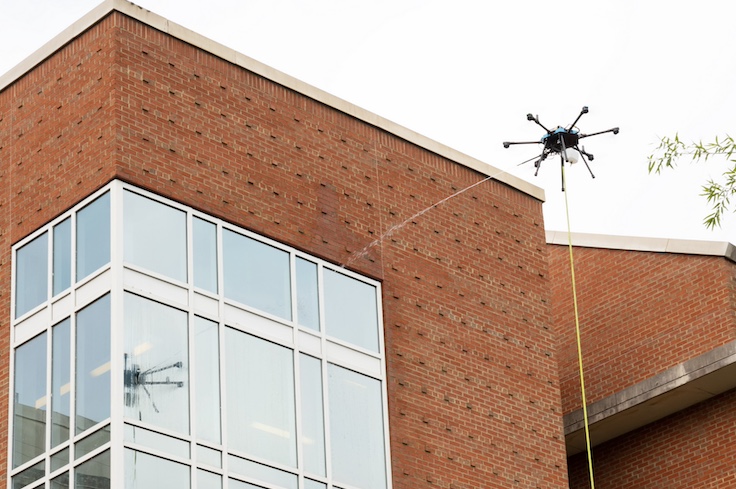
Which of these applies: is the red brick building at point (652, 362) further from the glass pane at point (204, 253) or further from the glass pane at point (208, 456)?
the glass pane at point (208, 456)

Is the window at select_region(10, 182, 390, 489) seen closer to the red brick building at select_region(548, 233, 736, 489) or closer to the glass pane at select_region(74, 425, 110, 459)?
the glass pane at select_region(74, 425, 110, 459)

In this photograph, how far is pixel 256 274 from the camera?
2203 centimetres

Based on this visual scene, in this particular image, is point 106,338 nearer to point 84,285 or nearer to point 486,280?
point 84,285

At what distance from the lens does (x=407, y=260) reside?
79.7ft

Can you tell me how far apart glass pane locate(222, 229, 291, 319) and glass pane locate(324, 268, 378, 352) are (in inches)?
33.0

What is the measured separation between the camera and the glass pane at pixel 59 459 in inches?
782

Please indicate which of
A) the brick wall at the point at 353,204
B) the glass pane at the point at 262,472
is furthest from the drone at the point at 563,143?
the glass pane at the point at 262,472

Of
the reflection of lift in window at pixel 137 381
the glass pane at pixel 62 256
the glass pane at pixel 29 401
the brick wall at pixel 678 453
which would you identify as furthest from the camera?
the brick wall at pixel 678 453

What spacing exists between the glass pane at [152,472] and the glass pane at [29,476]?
163 cm

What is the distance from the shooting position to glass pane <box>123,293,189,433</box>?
19.8 metres

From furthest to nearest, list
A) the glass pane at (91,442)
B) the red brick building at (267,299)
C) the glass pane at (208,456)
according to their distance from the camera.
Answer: the red brick building at (267,299) → the glass pane at (208,456) → the glass pane at (91,442)

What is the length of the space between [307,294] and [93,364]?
3.82 metres

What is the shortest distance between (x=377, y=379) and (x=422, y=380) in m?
0.88

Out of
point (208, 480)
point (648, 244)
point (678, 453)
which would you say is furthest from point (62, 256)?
point (678, 453)
